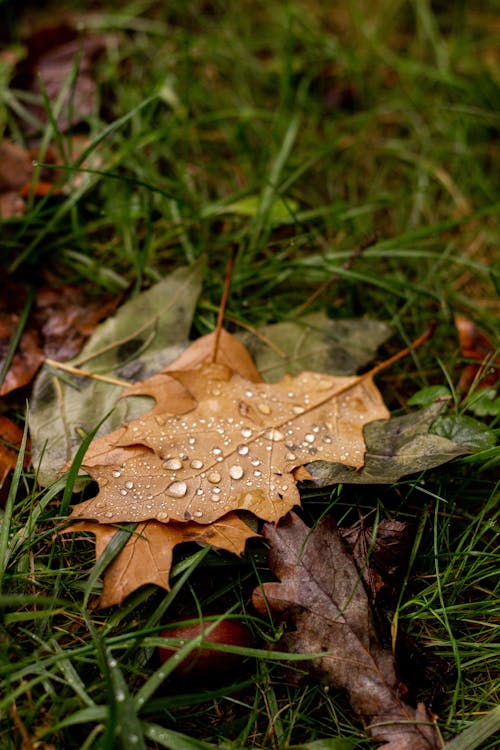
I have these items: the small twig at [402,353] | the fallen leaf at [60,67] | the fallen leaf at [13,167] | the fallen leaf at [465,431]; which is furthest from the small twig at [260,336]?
the fallen leaf at [60,67]

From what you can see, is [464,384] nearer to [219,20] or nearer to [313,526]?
[313,526]

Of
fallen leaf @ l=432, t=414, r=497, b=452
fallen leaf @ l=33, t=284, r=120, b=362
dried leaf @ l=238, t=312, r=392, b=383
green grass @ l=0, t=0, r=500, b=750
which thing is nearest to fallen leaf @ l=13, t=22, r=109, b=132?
green grass @ l=0, t=0, r=500, b=750

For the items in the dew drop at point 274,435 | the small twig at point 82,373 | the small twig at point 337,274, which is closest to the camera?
the dew drop at point 274,435

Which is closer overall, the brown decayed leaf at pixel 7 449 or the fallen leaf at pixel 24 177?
the brown decayed leaf at pixel 7 449

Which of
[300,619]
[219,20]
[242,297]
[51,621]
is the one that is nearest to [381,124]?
[219,20]

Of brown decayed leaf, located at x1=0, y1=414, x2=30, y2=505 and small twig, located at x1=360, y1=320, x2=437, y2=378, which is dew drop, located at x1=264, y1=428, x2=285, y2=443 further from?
brown decayed leaf, located at x1=0, y1=414, x2=30, y2=505

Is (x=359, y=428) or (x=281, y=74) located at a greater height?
(x=281, y=74)

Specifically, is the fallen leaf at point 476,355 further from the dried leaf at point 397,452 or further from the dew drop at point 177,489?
the dew drop at point 177,489

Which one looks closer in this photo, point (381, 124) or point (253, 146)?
point (253, 146)
